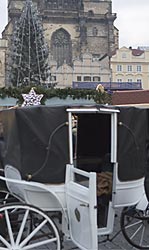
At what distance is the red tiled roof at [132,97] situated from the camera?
1653 cm

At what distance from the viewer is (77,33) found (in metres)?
89.2

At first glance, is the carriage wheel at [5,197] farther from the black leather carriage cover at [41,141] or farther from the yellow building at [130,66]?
the yellow building at [130,66]

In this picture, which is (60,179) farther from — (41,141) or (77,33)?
(77,33)

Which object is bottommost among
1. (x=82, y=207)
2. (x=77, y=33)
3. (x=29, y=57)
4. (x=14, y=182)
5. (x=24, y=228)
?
(x=24, y=228)

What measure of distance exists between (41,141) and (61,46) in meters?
85.1

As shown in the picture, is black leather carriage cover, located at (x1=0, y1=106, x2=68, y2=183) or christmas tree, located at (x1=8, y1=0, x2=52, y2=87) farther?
christmas tree, located at (x1=8, y1=0, x2=52, y2=87)

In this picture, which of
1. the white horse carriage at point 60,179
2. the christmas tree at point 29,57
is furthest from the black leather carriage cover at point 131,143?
the christmas tree at point 29,57

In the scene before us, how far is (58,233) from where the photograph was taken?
4715 millimetres

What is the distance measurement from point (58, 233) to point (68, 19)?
3440 inches

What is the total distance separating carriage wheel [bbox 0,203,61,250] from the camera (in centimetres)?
460

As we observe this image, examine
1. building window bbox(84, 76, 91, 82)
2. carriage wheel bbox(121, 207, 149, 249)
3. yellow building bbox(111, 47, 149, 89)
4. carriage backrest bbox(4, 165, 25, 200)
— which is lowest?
carriage wheel bbox(121, 207, 149, 249)

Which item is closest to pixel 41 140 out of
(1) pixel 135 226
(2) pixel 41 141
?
(2) pixel 41 141

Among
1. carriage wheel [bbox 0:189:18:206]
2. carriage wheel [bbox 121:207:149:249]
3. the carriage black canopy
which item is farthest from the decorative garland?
the carriage black canopy

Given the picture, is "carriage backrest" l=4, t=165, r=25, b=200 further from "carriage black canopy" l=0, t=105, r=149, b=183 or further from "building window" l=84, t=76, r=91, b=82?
"building window" l=84, t=76, r=91, b=82
